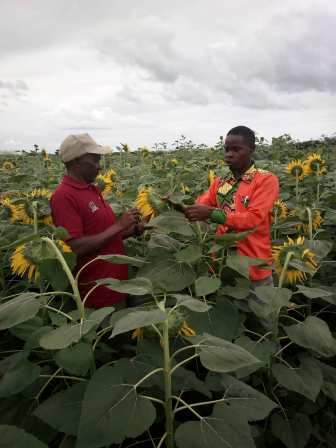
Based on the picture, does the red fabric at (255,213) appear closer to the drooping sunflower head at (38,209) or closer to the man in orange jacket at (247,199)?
the man in orange jacket at (247,199)

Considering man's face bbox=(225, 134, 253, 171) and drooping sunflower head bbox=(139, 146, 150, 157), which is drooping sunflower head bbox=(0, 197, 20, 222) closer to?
man's face bbox=(225, 134, 253, 171)

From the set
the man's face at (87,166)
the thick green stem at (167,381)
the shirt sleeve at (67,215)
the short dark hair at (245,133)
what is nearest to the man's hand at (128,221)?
the shirt sleeve at (67,215)

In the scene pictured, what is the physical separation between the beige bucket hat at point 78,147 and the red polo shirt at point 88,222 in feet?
0.45

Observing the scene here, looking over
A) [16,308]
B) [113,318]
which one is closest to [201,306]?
[113,318]

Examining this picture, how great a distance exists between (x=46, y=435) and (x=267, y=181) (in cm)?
180

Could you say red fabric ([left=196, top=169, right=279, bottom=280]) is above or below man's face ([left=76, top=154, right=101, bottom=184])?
below

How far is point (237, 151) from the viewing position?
2.78 meters

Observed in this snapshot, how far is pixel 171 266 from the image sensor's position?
6.90 ft

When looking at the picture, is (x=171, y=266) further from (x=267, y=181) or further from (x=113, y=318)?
(x=267, y=181)

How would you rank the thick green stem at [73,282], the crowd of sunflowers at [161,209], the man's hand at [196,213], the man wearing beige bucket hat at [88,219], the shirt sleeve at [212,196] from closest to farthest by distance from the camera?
the thick green stem at [73,282] → the crowd of sunflowers at [161,209] → the man's hand at [196,213] → the man wearing beige bucket hat at [88,219] → the shirt sleeve at [212,196]

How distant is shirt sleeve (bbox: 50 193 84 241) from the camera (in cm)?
241

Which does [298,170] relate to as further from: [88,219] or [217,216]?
[88,219]

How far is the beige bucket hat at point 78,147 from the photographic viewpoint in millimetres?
2596

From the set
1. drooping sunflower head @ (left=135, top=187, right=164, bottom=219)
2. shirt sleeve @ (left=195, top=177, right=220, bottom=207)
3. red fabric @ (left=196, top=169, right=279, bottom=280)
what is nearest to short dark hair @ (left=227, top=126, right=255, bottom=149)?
red fabric @ (left=196, top=169, right=279, bottom=280)
